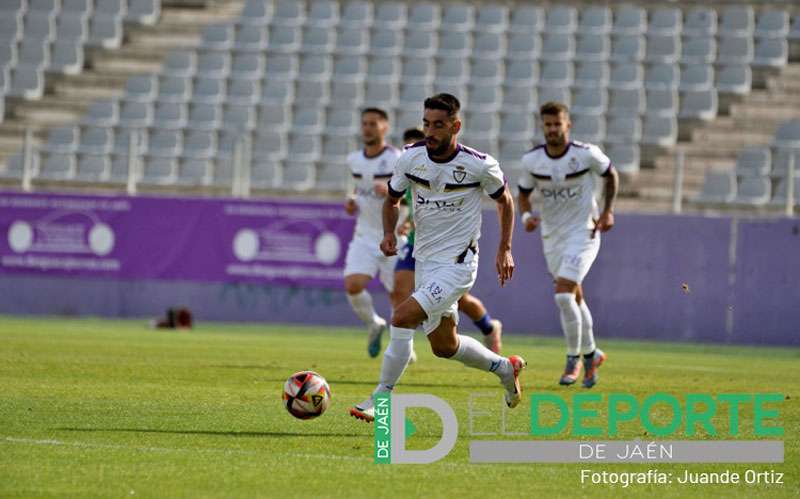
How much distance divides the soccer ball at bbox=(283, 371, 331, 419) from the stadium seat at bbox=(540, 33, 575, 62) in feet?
63.5

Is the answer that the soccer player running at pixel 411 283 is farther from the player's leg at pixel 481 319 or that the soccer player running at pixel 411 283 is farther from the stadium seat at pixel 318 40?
the stadium seat at pixel 318 40

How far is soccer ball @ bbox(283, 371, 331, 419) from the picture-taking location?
9461 mm

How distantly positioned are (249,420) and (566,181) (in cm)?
485

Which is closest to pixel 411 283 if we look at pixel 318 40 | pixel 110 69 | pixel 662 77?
pixel 662 77

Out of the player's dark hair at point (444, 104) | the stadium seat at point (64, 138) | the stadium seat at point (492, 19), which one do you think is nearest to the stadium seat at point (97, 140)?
the stadium seat at point (64, 138)

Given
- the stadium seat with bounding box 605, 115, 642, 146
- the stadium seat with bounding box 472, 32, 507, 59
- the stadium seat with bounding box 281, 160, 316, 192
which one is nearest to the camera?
the stadium seat with bounding box 281, 160, 316, 192

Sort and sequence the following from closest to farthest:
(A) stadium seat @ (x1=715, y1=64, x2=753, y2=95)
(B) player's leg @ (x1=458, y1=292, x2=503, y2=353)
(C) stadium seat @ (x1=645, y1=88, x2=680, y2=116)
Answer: (B) player's leg @ (x1=458, y1=292, x2=503, y2=353), (C) stadium seat @ (x1=645, y1=88, x2=680, y2=116), (A) stadium seat @ (x1=715, y1=64, x2=753, y2=95)

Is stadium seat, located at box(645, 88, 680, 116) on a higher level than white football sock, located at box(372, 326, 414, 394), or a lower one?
higher

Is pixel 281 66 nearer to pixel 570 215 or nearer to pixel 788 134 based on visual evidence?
pixel 788 134

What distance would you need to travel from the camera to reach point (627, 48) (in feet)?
92.2

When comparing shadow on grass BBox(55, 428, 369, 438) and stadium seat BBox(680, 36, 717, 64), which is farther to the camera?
stadium seat BBox(680, 36, 717, 64)

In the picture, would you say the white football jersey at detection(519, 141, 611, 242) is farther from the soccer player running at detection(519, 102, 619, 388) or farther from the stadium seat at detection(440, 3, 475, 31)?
the stadium seat at detection(440, 3, 475, 31)

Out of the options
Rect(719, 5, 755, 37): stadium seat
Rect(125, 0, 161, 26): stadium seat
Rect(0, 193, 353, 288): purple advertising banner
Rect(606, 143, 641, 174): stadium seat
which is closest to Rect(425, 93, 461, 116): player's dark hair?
Rect(0, 193, 353, 288): purple advertising banner

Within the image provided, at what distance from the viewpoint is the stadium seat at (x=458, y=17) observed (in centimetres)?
2914
